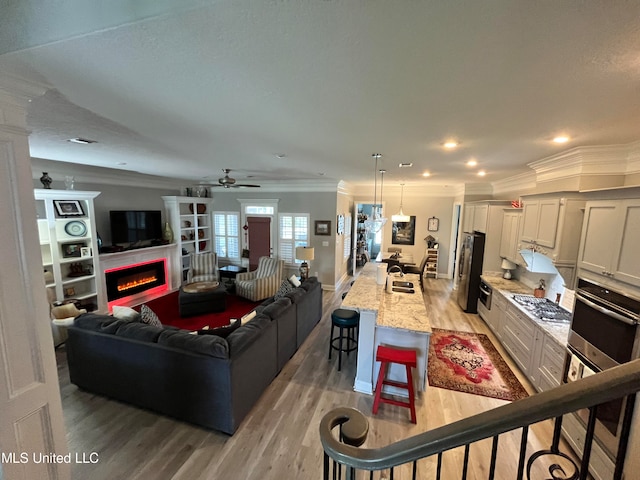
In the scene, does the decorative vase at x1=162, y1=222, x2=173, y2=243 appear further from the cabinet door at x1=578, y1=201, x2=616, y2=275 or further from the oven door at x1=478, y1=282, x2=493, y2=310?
the cabinet door at x1=578, y1=201, x2=616, y2=275

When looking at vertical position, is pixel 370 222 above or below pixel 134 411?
above

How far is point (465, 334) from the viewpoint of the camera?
450cm

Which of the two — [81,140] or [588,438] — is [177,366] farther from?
[588,438]

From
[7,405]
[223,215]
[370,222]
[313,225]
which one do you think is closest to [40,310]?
[7,405]

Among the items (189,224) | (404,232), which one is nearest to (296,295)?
(189,224)

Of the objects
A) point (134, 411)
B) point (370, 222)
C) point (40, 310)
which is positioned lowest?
point (134, 411)

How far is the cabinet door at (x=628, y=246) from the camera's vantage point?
197cm

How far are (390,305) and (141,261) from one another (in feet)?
18.0

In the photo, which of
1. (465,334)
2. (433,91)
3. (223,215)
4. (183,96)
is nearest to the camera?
(433,91)

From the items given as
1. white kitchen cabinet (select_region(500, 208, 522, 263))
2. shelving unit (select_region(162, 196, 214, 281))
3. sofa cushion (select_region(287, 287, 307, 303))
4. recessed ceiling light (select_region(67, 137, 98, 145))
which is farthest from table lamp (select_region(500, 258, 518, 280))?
shelving unit (select_region(162, 196, 214, 281))

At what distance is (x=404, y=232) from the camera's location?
27.0 feet

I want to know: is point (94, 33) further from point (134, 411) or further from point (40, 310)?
point (134, 411)

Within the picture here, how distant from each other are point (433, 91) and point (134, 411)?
390 cm

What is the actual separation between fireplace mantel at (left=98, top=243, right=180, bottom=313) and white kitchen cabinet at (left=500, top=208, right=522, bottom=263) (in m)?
7.15
